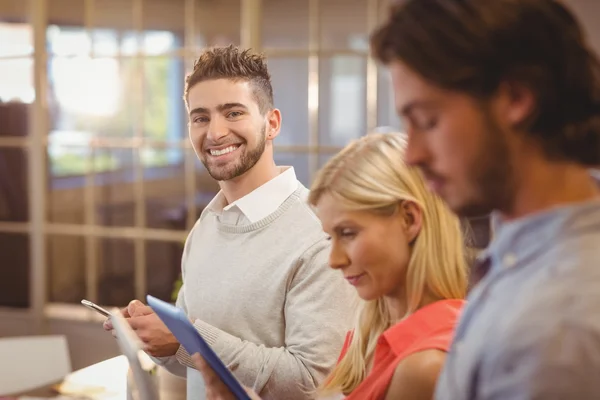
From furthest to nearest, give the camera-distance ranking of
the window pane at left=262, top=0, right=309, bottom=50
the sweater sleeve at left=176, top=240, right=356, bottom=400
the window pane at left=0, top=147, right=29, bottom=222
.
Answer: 1. the window pane at left=0, top=147, right=29, bottom=222
2. the window pane at left=262, top=0, right=309, bottom=50
3. the sweater sleeve at left=176, top=240, right=356, bottom=400

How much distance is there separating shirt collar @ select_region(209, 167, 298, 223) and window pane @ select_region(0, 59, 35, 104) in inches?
118

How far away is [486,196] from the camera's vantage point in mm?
803

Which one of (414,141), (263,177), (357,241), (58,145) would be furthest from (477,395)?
(58,145)

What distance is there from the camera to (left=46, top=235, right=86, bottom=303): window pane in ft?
15.4

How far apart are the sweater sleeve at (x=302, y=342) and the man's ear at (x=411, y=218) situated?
1.56 feet

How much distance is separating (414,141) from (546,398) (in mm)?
284

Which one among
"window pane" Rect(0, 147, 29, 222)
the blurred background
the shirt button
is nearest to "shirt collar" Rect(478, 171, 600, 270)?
the shirt button

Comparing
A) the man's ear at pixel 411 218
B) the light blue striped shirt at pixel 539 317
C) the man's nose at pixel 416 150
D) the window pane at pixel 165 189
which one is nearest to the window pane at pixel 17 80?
the window pane at pixel 165 189

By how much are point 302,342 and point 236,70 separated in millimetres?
646

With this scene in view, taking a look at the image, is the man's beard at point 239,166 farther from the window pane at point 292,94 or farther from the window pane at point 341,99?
the window pane at point 292,94

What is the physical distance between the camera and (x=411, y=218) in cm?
122

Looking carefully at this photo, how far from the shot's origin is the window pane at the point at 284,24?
3990 mm

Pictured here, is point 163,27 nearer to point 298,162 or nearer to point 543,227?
point 298,162

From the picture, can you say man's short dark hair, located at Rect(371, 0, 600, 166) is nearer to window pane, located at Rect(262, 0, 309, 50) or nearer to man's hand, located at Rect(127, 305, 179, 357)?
man's hand, located at Rect(127, 305, 179, 357)
